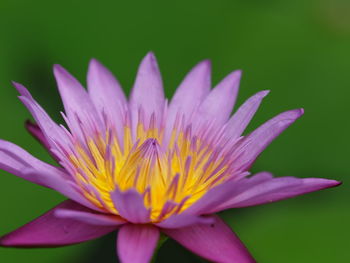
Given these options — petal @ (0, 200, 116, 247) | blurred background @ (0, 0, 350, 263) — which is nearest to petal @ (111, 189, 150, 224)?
petal @ (0, 200, 116, 247)

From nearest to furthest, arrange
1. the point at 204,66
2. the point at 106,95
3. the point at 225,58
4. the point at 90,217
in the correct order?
1. the point at 90,217
2. the point at 106,95
3. the point at 204,66
4. the point at 225,58

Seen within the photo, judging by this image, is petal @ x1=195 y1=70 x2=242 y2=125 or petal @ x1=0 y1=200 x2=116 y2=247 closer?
petal @ x1=0 y1=200 x2=116 y2=247

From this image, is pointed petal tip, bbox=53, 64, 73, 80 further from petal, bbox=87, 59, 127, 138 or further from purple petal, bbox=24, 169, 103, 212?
purple petal, bbox=24, 169, 103, 212

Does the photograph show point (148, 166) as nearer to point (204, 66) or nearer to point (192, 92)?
point (192, 92)

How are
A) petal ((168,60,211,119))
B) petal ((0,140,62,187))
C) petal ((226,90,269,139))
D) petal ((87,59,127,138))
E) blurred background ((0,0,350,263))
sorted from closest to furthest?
1. petal ((0,140,62,187))
2. petal ((226,90,269,139))
3. petal ((87,59,127,138))
4. petal ((168,60,211,119))
5. blurred background ((0,0,350,263))

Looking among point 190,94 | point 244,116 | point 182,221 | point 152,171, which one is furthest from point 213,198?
point 190,94

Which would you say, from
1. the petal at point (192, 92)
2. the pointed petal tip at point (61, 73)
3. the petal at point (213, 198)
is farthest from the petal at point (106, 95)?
the petal at point (213, 198)
